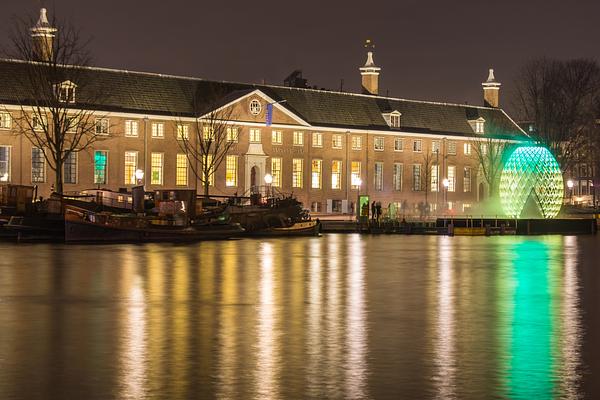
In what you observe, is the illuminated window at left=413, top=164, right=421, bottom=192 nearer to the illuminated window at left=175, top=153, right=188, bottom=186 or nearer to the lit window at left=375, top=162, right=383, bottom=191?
the lit window at left=375, top=162, right=383, bottom=191

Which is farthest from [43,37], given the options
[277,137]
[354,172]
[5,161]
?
[354,172]

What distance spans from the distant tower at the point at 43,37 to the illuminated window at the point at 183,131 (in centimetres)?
1427

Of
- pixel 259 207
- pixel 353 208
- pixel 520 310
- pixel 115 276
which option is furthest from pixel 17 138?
pixel 520 310

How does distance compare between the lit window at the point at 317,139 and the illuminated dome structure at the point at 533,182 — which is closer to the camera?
the illuminated dome structure at the point at 533,182

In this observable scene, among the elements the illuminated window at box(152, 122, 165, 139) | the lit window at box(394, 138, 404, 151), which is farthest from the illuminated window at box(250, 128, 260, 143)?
the lit window at box(394, 138, 404, 151)

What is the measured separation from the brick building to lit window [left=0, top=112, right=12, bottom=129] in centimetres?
10

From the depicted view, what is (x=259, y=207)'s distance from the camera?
2692 inches

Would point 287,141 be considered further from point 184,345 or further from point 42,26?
point 184,345

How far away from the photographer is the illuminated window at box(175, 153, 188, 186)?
312 ft

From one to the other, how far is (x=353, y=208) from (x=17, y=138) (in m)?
32.9

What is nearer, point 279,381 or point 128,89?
point 279,381

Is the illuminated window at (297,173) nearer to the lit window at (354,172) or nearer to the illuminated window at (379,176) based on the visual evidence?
the lit window at (354,172)

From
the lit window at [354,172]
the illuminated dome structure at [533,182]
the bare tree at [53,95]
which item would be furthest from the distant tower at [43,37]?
the lit window at [354,172]

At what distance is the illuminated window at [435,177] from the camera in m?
118
